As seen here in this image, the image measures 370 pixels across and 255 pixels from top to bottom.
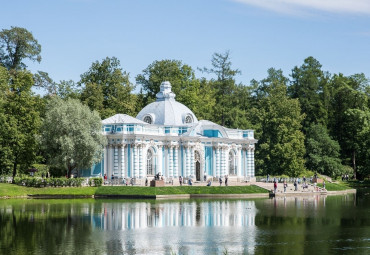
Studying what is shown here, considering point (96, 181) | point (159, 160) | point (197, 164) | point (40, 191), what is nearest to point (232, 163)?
point (197, 164)

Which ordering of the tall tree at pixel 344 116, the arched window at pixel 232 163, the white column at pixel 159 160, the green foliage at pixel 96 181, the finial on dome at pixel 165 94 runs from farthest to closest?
1. the tall tree at pixel 344 116
2. the arched window at pixel 232 163
3. the finial on dome at pixel 165 94
4. the white column at pixel 159 160
5. the green foliage at pixel 96 181

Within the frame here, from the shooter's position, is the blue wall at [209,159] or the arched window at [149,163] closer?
the arched window at [149,163]

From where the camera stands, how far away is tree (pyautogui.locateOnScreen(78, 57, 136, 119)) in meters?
90.9

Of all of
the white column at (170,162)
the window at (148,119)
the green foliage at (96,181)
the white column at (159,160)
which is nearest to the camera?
the green foliage at (96,181)

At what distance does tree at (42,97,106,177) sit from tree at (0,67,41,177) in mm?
2443

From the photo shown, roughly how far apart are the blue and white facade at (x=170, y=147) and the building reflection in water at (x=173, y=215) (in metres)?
18.9

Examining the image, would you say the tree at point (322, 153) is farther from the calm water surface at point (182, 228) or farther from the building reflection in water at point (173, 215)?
the building reflection in water at point (173, 215)

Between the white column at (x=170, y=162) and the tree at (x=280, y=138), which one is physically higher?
the tree at (x=280, y=138)

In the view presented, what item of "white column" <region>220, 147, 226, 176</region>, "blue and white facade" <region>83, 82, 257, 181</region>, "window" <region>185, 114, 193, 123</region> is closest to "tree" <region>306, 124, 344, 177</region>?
"blue and white facade" <region>83, 82, 257, 181</region>

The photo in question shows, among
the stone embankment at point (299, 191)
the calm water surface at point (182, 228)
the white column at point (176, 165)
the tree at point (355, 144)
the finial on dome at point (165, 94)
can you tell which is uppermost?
the finial on dome at point (165, 94)

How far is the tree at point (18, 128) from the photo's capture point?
240 ft

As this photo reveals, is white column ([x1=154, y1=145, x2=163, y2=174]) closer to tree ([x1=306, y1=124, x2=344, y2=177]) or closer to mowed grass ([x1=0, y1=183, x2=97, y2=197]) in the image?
mowed grass ([x1=0, y1=183, x2=97, y2=197])

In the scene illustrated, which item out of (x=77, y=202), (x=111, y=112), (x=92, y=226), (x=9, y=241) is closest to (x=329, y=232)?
(x=92, y=226)

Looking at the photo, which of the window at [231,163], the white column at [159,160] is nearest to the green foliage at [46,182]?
the white column at [159,160]
